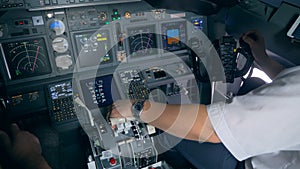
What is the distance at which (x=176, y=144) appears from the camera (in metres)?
1.40

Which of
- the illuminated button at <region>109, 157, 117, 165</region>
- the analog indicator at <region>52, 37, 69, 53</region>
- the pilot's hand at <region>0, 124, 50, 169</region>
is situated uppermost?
the analog indicator at <region>52, 37, 69, 53</region>

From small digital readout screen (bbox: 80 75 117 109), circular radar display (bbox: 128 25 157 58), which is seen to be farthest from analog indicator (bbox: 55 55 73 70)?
circular radar display (bbox: 128 25 157 58)

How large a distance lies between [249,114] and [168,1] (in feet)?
3.44

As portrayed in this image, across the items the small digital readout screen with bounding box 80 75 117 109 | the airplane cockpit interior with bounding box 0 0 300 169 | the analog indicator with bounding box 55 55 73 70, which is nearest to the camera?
the airplane cockpit interior with bounding box 0 0 300 169

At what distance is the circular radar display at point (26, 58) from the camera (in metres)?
1.37

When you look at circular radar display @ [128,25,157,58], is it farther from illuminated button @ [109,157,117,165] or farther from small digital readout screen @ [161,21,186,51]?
illuminated button @ [109,157,117,165]

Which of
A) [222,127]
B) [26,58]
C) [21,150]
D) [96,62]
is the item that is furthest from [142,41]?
[21,150]

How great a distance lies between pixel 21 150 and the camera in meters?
0.63

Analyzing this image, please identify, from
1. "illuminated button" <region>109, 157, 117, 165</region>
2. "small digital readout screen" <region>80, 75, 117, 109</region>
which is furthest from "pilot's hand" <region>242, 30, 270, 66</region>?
"illuminated button" <region>109, 157, 117, 165</region>

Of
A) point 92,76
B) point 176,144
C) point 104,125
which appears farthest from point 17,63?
point 176,144

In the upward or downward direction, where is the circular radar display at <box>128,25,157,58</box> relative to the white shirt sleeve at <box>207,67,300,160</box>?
upward

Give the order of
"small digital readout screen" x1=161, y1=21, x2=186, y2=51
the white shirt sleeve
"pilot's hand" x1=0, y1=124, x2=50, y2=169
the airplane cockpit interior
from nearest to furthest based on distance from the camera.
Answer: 1. "pilot's hand" x1=0, y1=124, x2=50, y2=169
2. the white shirt sleeve
3. the airplane cockpit interior
4. "small digital readout screen" x1=161, y1=21, x2=186, y2=51

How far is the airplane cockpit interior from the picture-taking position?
1347 mm

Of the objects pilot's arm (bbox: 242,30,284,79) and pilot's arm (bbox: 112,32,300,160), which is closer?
pilot's arm (bbox: 112,32,300,160)
